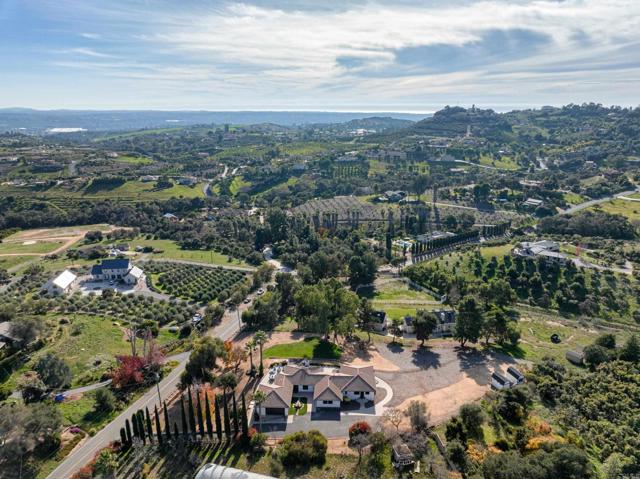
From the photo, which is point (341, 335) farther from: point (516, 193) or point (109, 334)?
point (516, 193)

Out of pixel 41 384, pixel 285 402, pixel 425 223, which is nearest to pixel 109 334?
pixel 41 384

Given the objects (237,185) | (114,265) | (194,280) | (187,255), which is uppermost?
(237,185)

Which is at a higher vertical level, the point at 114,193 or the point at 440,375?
the point at 114,193

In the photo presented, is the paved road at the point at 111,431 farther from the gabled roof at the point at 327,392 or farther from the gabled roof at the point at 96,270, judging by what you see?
the gabled roof at the point at 96,270

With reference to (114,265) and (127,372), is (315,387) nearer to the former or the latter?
(127,372)

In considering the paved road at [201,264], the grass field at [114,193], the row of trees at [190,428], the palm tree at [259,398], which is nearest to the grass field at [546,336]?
the palm tree at [259,398]

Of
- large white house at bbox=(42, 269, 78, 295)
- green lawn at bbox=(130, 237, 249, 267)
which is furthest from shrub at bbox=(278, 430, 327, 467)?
green lawn at bbox=(130, 237, 249, 267)

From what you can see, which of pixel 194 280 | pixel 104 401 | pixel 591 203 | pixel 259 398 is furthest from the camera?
pixel 591 203

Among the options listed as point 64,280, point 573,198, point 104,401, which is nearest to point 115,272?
point 64,280
